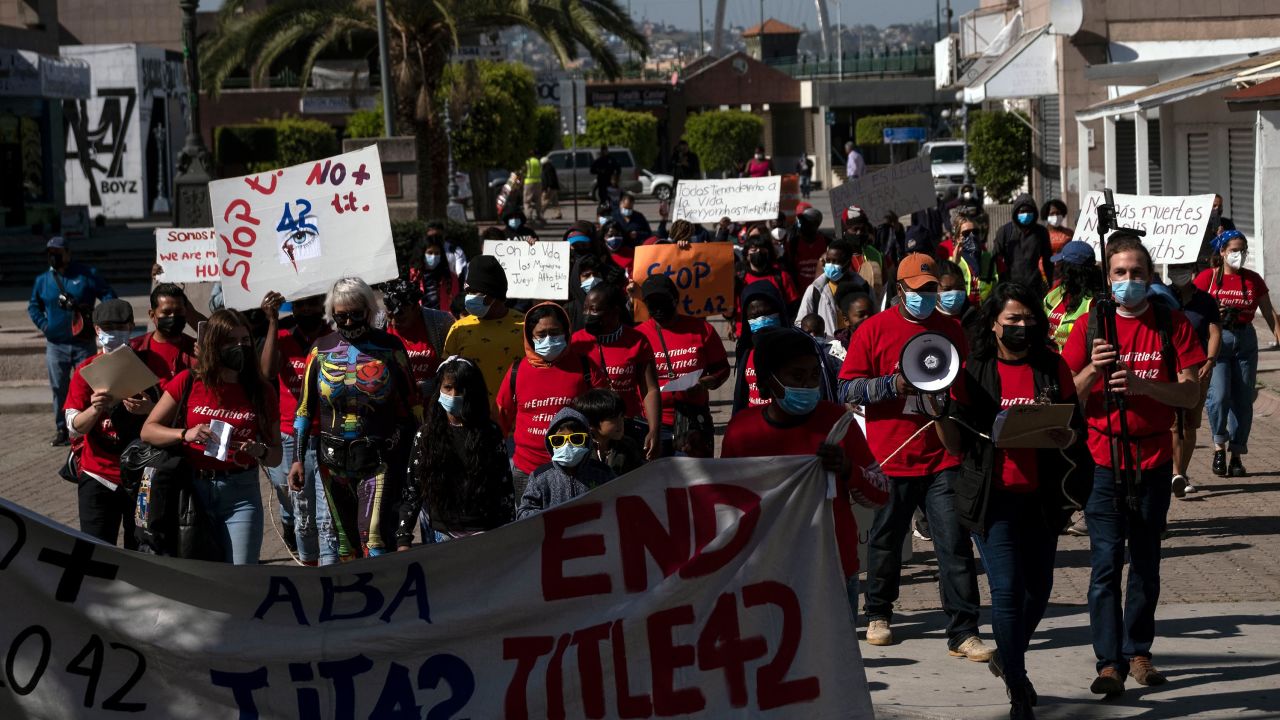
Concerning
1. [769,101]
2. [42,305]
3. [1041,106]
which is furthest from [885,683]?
[769,101]

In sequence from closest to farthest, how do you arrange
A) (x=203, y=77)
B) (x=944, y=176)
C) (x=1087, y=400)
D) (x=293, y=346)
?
1. (x=1087, y=400)
2. (x=293, y=346)
3. (x=203, y=77)
4. (x=944, y=176)

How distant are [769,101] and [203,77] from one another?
43559 mm

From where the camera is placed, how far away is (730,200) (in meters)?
18.3

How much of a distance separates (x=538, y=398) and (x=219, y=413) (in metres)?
1.44

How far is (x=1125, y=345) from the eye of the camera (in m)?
7.02

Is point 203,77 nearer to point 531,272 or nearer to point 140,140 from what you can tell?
point 140,140

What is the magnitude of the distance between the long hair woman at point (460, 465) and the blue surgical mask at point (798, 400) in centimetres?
150

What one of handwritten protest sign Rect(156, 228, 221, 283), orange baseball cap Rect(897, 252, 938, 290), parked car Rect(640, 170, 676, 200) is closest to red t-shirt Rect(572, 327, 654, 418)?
orange baseball cap Rect(897, 252, 938, 290)

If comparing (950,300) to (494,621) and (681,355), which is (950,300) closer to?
(681,355)

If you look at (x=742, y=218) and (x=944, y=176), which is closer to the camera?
(x=742, y=218)

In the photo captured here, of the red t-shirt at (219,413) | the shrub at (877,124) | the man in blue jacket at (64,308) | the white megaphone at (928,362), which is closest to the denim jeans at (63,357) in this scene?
the man in blue jacket at (64,308)

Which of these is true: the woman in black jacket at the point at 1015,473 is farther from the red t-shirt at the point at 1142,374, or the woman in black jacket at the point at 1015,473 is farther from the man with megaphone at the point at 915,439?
the man with megaphone at the point at 915,439

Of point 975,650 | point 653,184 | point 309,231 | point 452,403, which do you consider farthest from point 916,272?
point 653,184

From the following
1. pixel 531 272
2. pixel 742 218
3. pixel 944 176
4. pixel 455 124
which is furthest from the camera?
pixel 944 176
